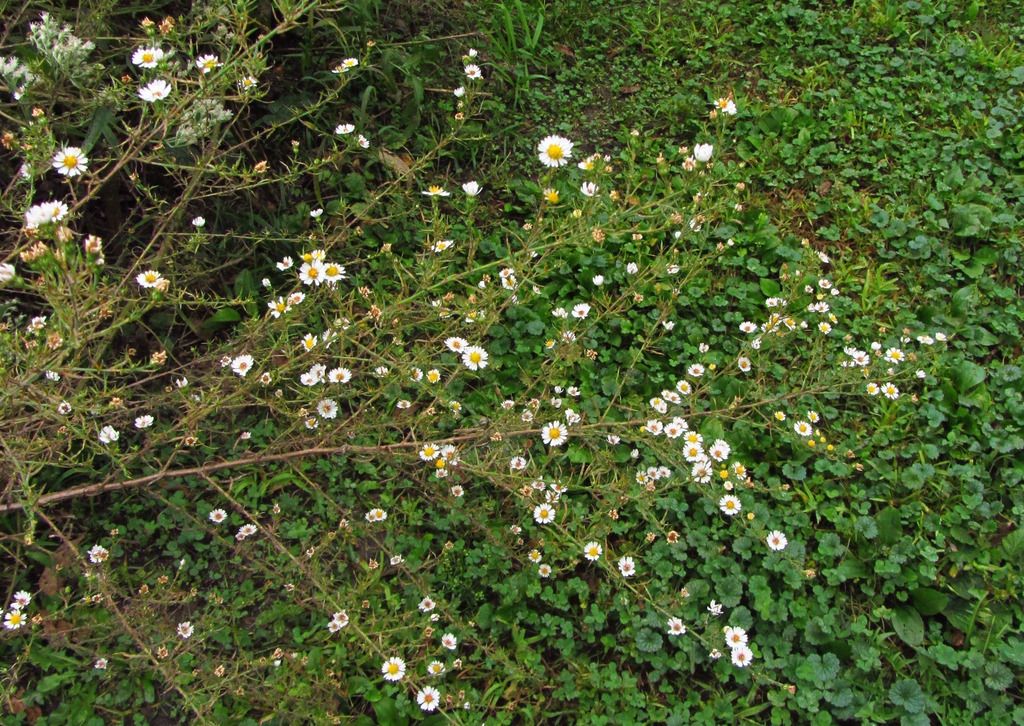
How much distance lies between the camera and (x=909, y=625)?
7.18ft

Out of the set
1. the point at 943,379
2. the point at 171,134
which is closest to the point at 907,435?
the point at 943,379

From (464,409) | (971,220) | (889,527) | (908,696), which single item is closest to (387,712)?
(464,409)

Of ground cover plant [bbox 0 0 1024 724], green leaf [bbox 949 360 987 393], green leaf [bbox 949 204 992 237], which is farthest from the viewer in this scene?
green leaf [bbox 949 204 992 237]

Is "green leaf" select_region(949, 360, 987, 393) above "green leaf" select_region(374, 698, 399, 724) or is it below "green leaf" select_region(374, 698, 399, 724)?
above

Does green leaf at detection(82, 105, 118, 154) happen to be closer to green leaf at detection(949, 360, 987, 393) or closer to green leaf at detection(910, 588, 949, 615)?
green leaf at detection(910, 588, 949, 615)

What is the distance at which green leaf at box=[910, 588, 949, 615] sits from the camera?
2.18 m

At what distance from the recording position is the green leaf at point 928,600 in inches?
85.9

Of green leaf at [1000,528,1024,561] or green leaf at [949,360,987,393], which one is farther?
green leaf at [949,360,987,393]

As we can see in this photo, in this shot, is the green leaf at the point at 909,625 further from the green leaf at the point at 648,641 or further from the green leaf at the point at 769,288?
the green leaf at the point at 769,288

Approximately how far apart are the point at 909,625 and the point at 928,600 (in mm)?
91

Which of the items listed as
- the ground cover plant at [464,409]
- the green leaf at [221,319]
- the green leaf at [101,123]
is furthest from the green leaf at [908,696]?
the green leaf at [101,123]

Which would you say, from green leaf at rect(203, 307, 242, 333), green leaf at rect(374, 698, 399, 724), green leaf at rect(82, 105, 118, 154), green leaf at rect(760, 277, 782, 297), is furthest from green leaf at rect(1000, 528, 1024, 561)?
green leaf at rect(82, 105, 118, 154)

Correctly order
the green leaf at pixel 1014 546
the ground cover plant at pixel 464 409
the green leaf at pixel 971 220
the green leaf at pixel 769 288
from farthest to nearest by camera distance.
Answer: the green leaf at pixel 971 220, the green leaf at pixel 769 288, the green leaf at pixel 1014 546, the ground cover plant at pixel 464 409

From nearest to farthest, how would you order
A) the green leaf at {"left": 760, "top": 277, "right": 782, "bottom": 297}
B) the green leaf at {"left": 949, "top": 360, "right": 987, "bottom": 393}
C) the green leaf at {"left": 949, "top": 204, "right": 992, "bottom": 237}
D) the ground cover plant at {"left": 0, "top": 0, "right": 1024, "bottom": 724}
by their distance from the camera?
the ground cover plant at {"left": 0, "top": 0, "right": 1024, "bottom": 724} < the green leaf at {"left": 949, "top": 360, "right": 987, "bottom": 393} < the green leaf at {"left": 760, "top": 277, "right": 782, "bottom": 297} < the green leaf at {"left": 949, "top": 204, "right": 992, "bottom": 237}
